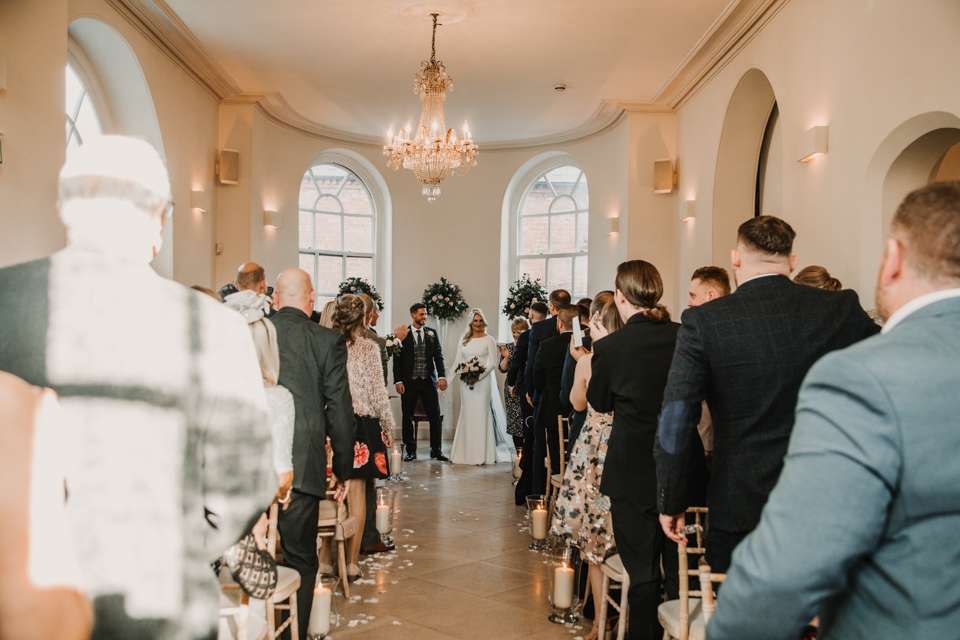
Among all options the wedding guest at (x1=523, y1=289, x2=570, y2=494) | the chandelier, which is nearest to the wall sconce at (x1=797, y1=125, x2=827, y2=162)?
the wedding guest at (x1=523, y1=289, x2=570, y2=494)

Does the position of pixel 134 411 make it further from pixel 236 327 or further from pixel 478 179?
pixel 478 179

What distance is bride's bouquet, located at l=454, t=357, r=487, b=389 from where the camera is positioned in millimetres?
8375

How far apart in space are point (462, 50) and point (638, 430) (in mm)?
4958

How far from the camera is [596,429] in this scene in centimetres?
364

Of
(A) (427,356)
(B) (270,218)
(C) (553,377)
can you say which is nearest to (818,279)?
(C) (553,377)

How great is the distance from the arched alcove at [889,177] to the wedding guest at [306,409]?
9.86ft

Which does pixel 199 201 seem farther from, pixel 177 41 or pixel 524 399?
pixel 524 399

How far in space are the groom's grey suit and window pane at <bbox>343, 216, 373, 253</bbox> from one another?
34.3 ft

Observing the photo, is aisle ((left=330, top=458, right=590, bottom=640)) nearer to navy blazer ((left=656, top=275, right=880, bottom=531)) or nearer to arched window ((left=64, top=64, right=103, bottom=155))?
navy blazer ((left=656, top=275, right=880, bottom=531))

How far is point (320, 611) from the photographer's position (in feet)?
11.5

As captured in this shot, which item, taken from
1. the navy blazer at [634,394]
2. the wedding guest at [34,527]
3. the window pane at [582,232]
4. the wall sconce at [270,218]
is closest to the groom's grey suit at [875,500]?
the wedding guest at [34,527]

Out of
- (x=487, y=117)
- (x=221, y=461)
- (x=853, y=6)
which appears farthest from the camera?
(x=487, y=117)

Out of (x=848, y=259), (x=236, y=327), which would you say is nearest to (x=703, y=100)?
(x=848, y=259)

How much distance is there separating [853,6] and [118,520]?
4.80 m
